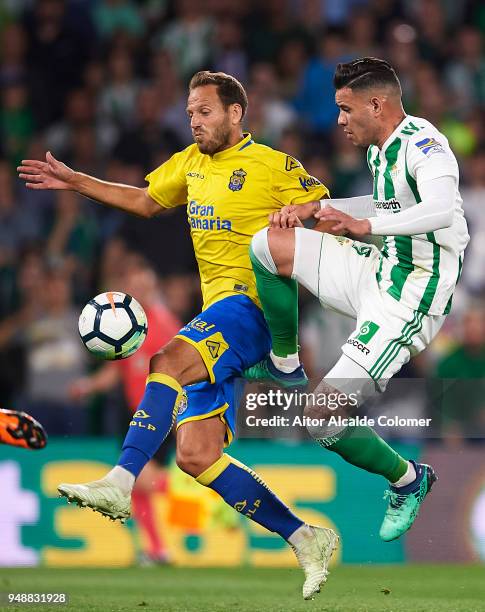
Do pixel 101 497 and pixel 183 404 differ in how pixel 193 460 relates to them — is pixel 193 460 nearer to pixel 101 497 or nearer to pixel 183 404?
pixel 183 404

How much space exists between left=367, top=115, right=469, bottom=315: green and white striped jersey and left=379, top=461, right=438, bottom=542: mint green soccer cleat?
106cm

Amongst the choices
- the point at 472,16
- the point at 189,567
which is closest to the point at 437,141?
the point at 189,567

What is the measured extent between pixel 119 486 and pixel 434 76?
743cm

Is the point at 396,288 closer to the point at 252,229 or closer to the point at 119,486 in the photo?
the point at 252,229

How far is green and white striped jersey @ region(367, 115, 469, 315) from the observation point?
6.70 metres

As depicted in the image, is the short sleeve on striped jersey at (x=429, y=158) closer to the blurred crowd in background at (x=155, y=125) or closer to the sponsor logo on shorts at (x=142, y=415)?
the sponsor logo on shorts at (x=142, y=415)

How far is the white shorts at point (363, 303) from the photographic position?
22.2 feet

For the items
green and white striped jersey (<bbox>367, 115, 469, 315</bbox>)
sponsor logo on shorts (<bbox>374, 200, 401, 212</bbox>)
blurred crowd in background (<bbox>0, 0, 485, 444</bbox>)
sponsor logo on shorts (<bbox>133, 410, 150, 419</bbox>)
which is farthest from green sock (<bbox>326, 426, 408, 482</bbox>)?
blurred crowd in background (<bbox>0, 0, 485, 444</bbox>)

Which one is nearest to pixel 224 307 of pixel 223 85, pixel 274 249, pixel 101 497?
pixel 274 249

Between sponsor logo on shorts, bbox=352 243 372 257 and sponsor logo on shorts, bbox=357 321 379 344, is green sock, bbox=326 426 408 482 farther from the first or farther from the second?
sponsor logo on shorts, bbox=352 243 372 257

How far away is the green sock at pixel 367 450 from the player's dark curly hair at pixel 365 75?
5.86ft

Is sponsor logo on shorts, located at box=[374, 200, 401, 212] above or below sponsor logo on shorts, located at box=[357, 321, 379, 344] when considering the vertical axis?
above

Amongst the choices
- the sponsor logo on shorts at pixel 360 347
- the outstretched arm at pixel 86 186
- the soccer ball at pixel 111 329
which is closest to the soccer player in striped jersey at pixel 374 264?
the sponsor logo on shorts at pixel 360 347

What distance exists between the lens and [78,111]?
13141 millimetres
